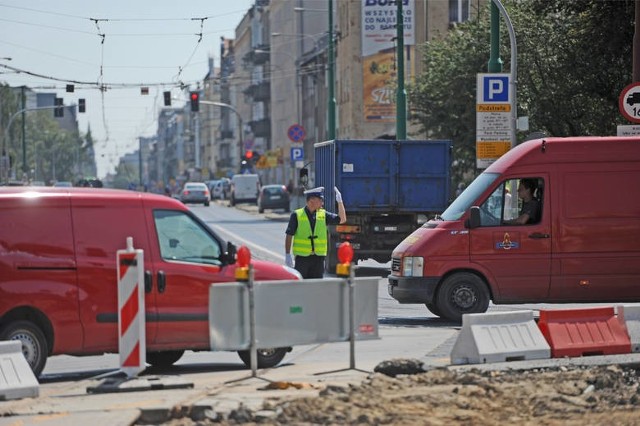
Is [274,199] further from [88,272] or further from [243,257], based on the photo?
[243,257]

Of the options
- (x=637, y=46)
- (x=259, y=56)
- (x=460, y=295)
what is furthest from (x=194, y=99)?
(x=259, y=56)

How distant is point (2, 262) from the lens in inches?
512

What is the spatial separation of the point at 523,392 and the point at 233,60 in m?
156

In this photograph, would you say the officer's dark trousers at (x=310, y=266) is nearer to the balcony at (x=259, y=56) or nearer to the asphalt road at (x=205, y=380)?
the asphalt road at (x=205, y=380)

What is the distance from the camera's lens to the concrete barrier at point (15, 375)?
38.8 feet

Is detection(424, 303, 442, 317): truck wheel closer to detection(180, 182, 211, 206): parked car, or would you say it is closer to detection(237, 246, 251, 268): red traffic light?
detection(237, 246, 251, 268): red traffic light

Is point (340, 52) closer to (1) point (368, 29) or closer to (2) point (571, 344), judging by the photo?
(1) point (368, 29)

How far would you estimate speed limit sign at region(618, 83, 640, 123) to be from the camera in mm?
20984

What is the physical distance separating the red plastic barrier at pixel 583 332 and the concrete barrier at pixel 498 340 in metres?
0.16

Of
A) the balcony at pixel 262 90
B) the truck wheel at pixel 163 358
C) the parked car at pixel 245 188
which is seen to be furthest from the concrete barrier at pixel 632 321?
the balcony at pixel 262 90

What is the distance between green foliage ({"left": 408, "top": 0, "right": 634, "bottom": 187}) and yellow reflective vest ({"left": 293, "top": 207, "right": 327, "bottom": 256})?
48.9ft

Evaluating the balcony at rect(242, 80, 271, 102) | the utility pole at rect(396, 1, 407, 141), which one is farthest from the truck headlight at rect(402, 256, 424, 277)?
the balcony at rect(242, 80, 271, 102)

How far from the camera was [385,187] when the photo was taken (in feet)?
92.8

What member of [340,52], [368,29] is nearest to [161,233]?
[368,29]
